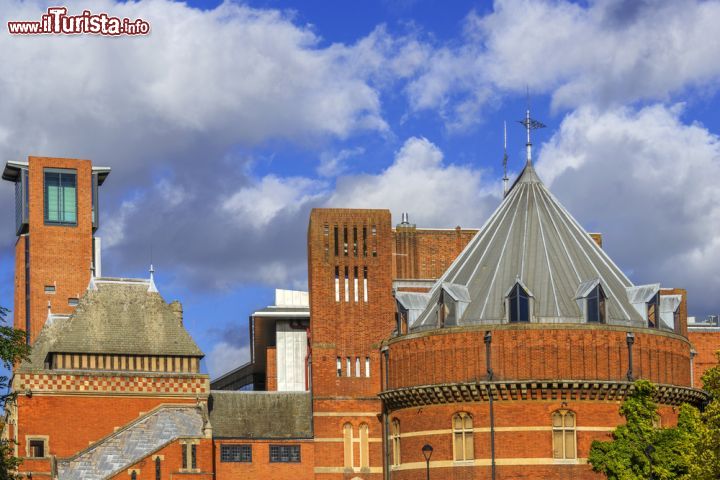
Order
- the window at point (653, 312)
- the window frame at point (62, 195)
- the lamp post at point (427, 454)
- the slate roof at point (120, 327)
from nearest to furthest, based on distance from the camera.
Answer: the lamp post at point (427, 454) < the window at point (653, 312) < the slate roof at point (120, 327) < the window frame at point (62, 195)

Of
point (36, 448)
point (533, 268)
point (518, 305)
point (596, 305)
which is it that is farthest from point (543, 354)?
point (36, 448)

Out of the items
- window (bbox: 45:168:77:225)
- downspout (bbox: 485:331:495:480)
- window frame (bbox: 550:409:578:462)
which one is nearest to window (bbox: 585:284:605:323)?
window frame (bbox: 550:409:578:462)

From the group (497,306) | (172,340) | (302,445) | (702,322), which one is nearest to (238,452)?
(302,445)

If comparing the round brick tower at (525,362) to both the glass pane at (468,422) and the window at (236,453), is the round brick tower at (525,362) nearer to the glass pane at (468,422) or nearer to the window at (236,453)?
the glass pane at (468,422)

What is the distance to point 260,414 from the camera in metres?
78.7

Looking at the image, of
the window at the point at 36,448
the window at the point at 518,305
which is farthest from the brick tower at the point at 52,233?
the window at the point at 518,305

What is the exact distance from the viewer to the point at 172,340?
3194 inches

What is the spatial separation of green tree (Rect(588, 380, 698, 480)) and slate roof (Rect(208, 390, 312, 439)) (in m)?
16.4

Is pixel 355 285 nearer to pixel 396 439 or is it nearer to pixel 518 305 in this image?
pixel 396 439

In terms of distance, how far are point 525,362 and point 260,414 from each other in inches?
634

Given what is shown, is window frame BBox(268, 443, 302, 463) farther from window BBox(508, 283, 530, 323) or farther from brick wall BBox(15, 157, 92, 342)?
brick wall BBox(15, 157, 92, 342)

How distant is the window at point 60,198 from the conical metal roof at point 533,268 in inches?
1662

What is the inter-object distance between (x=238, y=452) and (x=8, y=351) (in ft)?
89.0

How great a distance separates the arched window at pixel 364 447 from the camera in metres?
77.4
